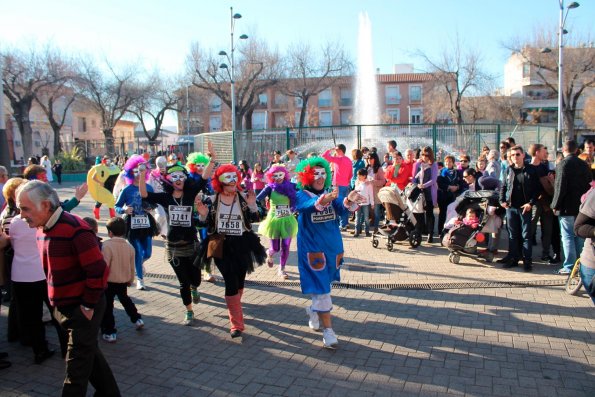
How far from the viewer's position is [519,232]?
8.16m

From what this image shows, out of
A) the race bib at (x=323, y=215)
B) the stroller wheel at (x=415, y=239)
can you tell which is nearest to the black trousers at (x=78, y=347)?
the race bib at (x=323, y=215)

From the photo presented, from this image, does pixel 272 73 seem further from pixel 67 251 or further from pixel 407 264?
pixel 67 251

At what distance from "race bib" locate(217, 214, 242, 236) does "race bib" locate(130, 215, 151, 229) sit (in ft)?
6.81

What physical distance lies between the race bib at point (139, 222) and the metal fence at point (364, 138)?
9.15 metres

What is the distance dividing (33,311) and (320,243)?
3.03 meters

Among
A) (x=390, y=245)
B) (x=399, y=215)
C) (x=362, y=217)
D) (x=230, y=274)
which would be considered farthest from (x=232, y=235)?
(x=362, y=217)

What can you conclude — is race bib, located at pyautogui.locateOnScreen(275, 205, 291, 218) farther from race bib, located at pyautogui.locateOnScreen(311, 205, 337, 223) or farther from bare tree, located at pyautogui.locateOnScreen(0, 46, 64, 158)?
bare tree, located at pyautogui.locateOnScreen(0, 46, 64, 158)

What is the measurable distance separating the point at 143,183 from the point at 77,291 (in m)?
2.53

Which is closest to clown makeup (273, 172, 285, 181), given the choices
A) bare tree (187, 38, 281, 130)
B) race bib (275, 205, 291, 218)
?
race bib (275, 205, 291, 218)

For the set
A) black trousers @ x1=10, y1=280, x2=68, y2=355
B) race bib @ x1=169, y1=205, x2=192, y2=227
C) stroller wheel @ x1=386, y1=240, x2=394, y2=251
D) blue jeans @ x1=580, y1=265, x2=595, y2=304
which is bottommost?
stroller wheel @ x1=386, y1=240, x2=394, y2=251

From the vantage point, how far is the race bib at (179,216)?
6.02 metres

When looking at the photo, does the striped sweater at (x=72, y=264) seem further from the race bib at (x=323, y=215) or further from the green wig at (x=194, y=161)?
the green wig at (x=194, y=161)

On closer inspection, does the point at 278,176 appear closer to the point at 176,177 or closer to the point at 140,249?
the point at 176,177

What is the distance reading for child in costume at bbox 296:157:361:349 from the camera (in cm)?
516
